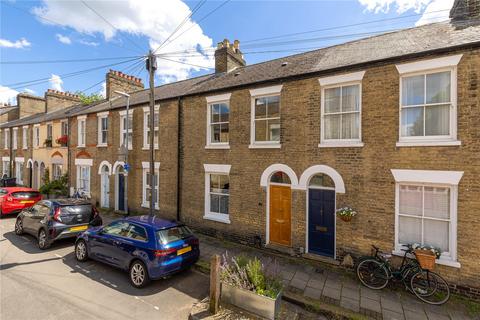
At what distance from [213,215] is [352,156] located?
5.83 m

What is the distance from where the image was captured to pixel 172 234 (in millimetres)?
6516

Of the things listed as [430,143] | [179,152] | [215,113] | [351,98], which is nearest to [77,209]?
[179,152]

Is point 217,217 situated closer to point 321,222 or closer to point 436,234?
point 321,222

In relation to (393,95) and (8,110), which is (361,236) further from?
(8,110)

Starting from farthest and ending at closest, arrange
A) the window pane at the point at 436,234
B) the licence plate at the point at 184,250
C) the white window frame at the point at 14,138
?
the white window frame at the point at 14,138 < the licence plate at the point at 184,250 < the window pane at the point at 436,234

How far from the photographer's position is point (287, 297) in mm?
5695

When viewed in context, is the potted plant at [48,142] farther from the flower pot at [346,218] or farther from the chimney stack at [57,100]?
the flower pot at [346,218]

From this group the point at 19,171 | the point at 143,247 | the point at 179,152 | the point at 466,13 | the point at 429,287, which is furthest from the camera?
the point at 19,171

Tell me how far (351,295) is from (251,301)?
2.61 metres

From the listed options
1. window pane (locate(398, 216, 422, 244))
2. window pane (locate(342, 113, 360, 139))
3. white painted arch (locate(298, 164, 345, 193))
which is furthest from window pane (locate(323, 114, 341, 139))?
window pane (locate(398, 216, 422, 244))

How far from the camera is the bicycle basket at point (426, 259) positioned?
18.4 feet

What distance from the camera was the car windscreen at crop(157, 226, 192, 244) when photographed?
6.18 m

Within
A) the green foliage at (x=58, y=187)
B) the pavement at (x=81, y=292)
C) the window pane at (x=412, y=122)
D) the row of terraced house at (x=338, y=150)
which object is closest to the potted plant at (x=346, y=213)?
the row of terraced house at (x=338, y=150)

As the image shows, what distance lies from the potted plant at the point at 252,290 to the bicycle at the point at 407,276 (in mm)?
2679
